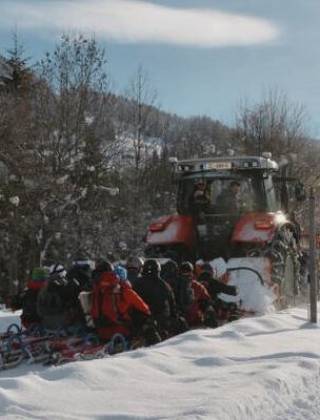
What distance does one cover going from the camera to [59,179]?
69.3ft

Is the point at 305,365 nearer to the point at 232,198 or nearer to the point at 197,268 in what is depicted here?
the point at 197,268

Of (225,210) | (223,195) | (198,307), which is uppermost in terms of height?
(223,195)

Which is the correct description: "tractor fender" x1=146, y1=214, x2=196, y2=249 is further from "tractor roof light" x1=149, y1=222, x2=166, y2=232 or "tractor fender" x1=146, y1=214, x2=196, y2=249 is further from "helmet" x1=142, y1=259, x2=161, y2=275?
"helmet" x1=142, y1=259, x2=161, y2=275

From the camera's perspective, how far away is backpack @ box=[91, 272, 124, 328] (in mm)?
8102

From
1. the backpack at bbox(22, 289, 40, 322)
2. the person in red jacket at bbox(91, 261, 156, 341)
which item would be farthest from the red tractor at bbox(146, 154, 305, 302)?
the person in red jacket at bbox(91, 261, 156, 341)

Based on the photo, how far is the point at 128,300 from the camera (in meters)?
8.07

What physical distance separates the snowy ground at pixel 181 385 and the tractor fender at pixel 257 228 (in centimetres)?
328

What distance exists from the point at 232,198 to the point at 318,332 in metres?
3.70

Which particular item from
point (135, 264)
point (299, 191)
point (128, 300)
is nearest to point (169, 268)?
point (135, 264)

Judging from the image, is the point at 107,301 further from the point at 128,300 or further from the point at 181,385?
the point at 181,385

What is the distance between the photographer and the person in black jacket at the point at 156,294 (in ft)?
28.1

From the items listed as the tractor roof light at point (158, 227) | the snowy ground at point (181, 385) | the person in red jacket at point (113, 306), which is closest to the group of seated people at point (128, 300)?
the person in red jacket at point (113, 306)

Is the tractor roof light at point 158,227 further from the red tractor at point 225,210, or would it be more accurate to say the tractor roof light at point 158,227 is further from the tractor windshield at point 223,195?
the tractor windshield at point 223,195

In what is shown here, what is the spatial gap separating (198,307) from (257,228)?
194 centimetres
